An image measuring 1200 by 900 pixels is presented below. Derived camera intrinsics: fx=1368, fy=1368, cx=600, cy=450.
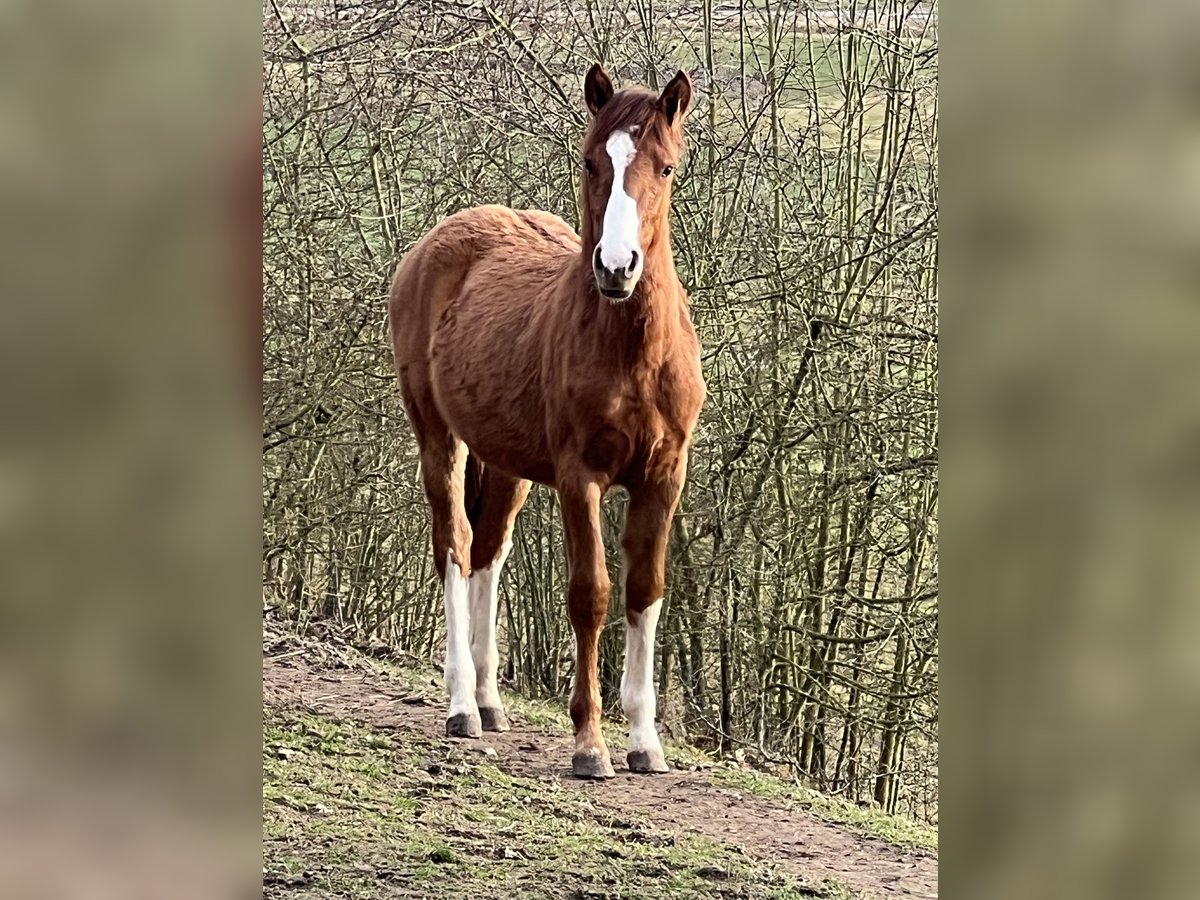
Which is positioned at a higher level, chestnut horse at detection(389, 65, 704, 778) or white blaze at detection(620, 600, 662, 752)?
chestnut horse at detection(389, 65, 704, 778)

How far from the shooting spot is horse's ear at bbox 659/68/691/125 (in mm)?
3209

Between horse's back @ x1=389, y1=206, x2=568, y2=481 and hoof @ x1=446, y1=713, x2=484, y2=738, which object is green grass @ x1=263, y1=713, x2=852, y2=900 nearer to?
hoof @ x1=446, y1=713, x2=484, y2=738

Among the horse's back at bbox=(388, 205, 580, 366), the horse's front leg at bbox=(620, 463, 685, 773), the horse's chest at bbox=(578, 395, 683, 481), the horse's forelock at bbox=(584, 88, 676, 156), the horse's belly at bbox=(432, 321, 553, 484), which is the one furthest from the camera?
the horse's back at bbox=(388, 205, 580, 366)

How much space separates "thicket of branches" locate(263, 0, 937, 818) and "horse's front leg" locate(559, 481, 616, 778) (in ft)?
3.50

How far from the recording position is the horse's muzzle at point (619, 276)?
10.2 feet

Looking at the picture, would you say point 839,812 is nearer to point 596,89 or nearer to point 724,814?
point 724,814

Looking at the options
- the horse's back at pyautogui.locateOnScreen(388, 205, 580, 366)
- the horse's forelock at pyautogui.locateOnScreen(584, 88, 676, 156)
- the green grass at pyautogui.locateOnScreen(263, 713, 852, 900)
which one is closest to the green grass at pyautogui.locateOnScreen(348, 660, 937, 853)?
the green grass at pyautogui.locateOnScreen(263, 713, 852, 900)

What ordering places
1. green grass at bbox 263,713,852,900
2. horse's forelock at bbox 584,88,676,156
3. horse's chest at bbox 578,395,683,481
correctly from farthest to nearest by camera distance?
horse's chest at bbox 578,395,683,481, green grass at bbox 263,713,852,900, horse's forelock at bbox 584,88,676,156

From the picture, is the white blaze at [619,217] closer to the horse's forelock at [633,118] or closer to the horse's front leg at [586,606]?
the horse's forelock at [633,118]
